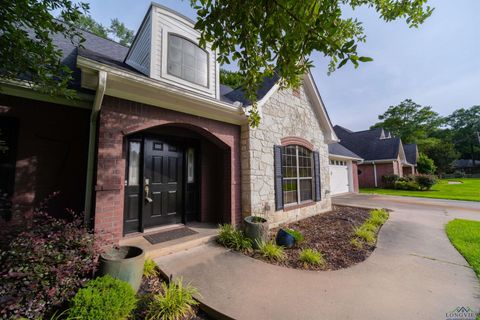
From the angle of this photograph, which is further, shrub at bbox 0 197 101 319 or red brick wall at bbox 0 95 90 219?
red brick wall at bbox 0 95 90 219

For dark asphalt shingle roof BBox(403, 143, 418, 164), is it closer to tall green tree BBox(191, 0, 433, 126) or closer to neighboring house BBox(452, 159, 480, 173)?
neighboring house BBox(452, 159, 480, 173)

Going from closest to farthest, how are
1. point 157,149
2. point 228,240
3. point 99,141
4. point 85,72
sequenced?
point 85,72
point 99,141
point 228,240
point 157,149

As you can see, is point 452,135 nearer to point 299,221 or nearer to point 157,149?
point 299,221

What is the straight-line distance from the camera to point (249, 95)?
11.3ft

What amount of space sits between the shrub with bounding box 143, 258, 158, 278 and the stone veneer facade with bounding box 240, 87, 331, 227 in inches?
99.8

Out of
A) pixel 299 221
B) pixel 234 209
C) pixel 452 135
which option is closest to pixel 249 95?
pixel 234 209

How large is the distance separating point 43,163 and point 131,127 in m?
1.81

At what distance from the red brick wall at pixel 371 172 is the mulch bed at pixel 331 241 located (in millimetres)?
14436

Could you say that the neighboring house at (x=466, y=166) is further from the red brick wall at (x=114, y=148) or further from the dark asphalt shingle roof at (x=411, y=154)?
the red brick wall at (x=114, y=148)

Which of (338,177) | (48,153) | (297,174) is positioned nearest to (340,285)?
(297,174)

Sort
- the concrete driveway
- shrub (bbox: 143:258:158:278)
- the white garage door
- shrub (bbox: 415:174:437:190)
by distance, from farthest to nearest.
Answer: shrub (bbox: 415:174:437:190) < the white garage door < shrub (bbox: 143:258:158:278) < the concrete driveway

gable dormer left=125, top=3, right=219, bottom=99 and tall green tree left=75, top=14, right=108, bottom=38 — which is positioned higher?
tall green tree left=75, top=14, right=108, bottom=38

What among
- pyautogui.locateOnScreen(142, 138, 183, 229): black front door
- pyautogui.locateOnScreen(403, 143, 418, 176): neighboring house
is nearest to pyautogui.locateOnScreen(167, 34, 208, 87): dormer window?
pyautogui.locateOnScreen(142, 138, 183, 229): black front door

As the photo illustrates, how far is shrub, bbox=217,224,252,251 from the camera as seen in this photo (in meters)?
4.27
